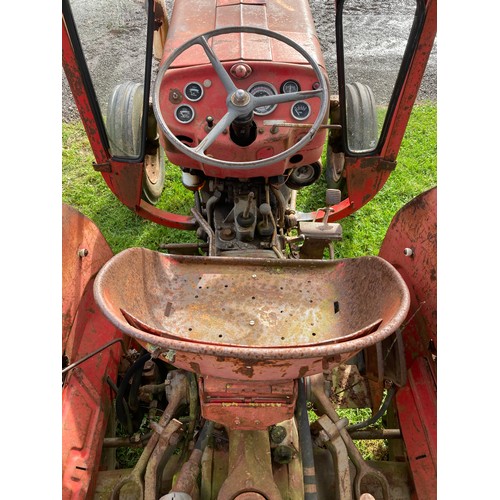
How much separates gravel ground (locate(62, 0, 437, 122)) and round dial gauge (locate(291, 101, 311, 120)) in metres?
0.65

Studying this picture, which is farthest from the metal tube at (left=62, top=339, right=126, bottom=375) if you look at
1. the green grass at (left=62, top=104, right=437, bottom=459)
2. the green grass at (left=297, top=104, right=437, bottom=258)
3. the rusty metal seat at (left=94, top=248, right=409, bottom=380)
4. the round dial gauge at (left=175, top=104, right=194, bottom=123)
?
the green grass at (left=297, top=104, right=437, bottom=258)

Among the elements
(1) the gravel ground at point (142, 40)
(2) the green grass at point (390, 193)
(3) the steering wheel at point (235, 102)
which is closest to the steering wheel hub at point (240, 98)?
(3) the steering wheel at point (235, 102)

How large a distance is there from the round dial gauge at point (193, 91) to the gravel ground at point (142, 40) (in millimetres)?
740

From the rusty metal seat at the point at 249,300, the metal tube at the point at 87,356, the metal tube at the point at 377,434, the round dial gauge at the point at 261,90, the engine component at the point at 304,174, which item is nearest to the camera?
the rusty metal seat at the point at 249,300

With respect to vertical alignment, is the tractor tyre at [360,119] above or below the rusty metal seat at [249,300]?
above

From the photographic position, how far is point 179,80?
2.21 meters

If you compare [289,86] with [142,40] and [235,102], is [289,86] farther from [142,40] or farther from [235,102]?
[142,40]

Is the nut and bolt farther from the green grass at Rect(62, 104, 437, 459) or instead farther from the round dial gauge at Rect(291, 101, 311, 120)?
the green grass at Rect(62, 104, 437, 459)

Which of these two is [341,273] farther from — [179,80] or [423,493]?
[179,80]

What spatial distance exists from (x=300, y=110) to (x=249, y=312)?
99 cm

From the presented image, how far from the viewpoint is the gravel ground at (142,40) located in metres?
2.71

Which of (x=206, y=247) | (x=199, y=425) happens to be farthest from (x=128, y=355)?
(x=206, y=247)

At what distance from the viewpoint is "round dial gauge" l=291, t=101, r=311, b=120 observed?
220cm

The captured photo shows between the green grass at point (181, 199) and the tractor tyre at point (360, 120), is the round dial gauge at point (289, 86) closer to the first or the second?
the tractor tyre at point (360, 120)
